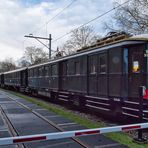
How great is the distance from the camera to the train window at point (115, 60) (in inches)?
504

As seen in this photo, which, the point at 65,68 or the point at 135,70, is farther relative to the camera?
the point at 65,68

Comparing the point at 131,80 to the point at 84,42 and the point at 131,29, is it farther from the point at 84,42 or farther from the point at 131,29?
the point at 84,42

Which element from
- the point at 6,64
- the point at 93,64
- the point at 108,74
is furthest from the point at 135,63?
the point at 6,64

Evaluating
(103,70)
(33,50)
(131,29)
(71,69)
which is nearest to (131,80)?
(103,70)

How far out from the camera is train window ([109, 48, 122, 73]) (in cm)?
1281

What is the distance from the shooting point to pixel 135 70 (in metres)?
12.0

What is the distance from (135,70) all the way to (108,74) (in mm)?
1869

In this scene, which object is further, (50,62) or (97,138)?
(50,62)

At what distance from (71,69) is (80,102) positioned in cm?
232

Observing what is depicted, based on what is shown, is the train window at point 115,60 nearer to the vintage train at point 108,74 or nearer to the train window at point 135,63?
the vintage train at point 108,74

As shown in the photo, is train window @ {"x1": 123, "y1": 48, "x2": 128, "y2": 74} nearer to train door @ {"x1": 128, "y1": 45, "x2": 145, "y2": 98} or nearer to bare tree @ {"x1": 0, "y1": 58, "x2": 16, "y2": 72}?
train door @ {"x1": 128, "y1": 45, "x2": 145, "y2": 98}

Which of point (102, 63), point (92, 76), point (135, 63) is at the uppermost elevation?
point (102, 63)

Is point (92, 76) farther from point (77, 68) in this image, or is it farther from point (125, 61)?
point (125, 61)

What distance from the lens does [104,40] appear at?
1530 cm
